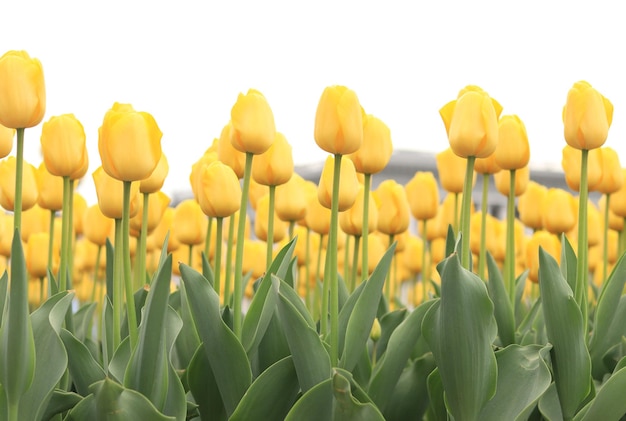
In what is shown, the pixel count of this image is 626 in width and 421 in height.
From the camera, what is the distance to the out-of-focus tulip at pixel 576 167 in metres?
2.19

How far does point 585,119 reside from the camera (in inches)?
66.7

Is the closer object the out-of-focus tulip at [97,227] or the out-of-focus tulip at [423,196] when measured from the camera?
the out-of-focus tulip at [97,227]

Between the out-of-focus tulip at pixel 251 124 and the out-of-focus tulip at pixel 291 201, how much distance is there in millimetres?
573

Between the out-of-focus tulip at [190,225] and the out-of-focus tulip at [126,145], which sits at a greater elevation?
the out-of-focus tulip at [126,145]

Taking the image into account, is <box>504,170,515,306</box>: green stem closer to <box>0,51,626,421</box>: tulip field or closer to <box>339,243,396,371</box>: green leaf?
<box>0,51,626,421</box>: tulip field

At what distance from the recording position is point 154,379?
1356 mm

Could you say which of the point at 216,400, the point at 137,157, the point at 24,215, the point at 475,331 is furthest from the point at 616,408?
the point at 24,215

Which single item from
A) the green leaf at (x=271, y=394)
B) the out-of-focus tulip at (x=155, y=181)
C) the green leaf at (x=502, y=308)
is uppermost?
the out-of-focus tulip at (x=155, y=181)

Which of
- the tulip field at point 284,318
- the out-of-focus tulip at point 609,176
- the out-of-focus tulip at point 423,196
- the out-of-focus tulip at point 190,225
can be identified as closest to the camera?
the tulip field at point 284,318

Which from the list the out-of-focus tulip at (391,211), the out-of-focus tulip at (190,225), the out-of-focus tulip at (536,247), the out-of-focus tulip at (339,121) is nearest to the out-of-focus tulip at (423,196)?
the out-of-focus tulip at (391,211)

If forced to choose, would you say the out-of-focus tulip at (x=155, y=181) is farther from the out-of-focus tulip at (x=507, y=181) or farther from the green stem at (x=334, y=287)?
the out-of-focus tulip at (x=507, y=181)

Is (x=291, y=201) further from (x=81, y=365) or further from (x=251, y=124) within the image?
(x=81, y=365)

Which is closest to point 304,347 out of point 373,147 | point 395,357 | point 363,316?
point 363,316

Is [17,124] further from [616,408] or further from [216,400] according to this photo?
[616,408]
